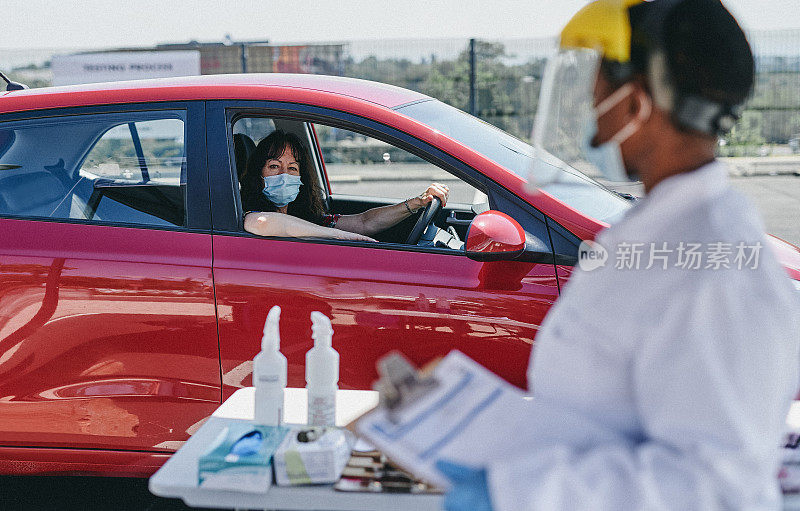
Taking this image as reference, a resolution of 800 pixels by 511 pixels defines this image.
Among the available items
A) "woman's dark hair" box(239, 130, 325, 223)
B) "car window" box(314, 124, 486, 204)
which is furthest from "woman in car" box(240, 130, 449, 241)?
"car window" box(314, 124, 486, 204)

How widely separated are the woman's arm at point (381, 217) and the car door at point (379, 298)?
2.84ft

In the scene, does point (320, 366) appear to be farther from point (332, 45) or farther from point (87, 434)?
point (332, 45)

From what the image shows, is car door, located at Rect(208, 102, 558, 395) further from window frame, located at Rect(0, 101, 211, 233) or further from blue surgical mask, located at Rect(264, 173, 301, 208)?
blue surgical mask, located at Rect(264, 173, 301, 208)

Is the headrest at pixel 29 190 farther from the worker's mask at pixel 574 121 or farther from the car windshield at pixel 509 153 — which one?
the worker's mask at pixel 574 121

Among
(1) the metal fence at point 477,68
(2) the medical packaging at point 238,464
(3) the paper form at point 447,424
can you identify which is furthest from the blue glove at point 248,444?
(1) the metal fence at point 477,68

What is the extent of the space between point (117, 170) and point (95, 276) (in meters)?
0.74

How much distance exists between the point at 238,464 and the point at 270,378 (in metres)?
0.31

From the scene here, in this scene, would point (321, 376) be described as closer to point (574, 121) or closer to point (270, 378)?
point (270, 378)

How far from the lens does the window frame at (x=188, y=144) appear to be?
9.42 ft

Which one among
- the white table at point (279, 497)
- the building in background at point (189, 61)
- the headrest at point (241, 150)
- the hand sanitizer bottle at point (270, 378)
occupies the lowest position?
the white table at point (279, 497)

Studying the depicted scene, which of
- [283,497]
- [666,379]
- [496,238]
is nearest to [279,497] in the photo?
[283,497]

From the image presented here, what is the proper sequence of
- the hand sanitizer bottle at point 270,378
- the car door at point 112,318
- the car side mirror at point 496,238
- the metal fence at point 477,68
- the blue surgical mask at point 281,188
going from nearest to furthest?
the hand sanitizer bottle at point 270,378 < the car side mirror at point 496,238 < the car door at point 112,318 < the blue surgical mask at point 281,188 < the metal fence at point 477,68

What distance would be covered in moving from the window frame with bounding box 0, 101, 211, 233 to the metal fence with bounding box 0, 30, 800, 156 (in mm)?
12089

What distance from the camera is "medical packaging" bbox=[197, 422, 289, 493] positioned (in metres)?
1.74
